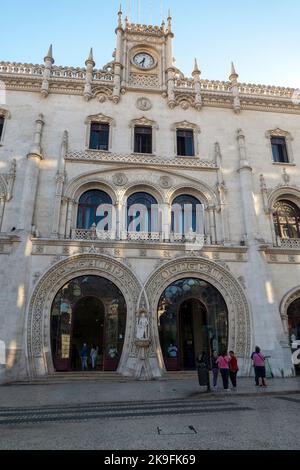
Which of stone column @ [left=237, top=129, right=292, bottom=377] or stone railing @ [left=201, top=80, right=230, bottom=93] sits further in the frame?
stone railing @ [left=201, top=80, right=230, bottom=93]

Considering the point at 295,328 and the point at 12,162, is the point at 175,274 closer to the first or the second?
the point at 295,328

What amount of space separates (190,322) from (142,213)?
278 inches

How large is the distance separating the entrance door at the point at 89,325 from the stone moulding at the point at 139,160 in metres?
8.65

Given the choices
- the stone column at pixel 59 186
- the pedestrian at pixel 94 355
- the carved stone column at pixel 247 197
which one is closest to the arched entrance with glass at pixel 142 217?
the stone column at pixel 59 186

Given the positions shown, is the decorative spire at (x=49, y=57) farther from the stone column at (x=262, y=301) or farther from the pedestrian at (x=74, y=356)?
the pedestrian at (x=74, y=356)

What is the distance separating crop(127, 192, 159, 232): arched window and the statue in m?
5.35

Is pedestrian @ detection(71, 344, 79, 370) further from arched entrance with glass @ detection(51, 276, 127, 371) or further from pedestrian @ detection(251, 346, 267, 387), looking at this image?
pedestrian @ detection(251, 346, 267, 387)

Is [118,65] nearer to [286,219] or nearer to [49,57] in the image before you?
[49,57]

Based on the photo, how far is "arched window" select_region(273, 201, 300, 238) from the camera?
20766 millimetres

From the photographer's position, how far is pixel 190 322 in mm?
18469

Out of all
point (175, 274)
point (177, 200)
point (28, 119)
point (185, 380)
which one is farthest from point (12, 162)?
point (185, 380)

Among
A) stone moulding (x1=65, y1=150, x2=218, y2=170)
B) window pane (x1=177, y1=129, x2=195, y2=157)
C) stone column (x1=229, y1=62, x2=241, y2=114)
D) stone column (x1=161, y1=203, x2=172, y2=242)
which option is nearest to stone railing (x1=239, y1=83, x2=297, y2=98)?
stone column (x1=229, y1=62, x2=241, y2=114)

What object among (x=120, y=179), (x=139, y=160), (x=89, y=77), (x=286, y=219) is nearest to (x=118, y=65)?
(x=89, y=77)

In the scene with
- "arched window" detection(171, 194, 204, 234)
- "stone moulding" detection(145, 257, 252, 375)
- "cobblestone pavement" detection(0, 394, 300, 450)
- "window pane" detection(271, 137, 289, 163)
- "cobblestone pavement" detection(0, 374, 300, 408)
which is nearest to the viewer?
"cobblestone pavement" detection(0, 394, 300, 450)
